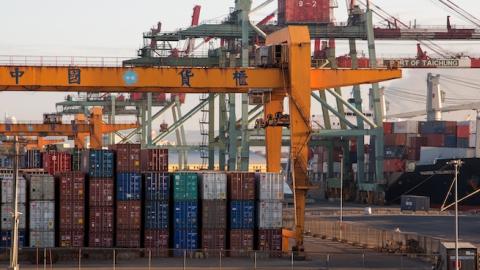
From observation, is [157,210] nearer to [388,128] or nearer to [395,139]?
[395,139]

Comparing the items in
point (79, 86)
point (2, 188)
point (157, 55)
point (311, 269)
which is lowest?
point (311, 269)

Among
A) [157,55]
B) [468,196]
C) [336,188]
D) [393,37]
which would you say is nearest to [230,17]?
[157,55]

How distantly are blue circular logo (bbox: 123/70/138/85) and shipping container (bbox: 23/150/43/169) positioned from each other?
65.6 feet

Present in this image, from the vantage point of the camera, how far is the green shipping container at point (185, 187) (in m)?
53.8

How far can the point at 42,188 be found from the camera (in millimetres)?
53312

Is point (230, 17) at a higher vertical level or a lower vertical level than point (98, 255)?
higher

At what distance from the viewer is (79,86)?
5425 cm

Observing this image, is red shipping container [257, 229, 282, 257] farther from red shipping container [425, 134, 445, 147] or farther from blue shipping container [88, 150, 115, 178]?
red shipping container [425, 134, 445, 147]

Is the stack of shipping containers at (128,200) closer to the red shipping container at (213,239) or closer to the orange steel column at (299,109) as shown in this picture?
the red shipping container at (213,239)

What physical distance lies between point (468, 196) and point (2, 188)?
64.4 meters

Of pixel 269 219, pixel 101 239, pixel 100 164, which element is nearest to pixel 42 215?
pixel 101 239

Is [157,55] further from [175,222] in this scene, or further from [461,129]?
[175,222]

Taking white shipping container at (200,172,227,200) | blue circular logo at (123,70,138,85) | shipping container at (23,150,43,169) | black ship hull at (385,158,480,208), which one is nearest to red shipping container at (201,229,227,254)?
white shipping container at (200,172,227,200)

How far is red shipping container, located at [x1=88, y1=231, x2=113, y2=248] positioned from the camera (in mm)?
53125
